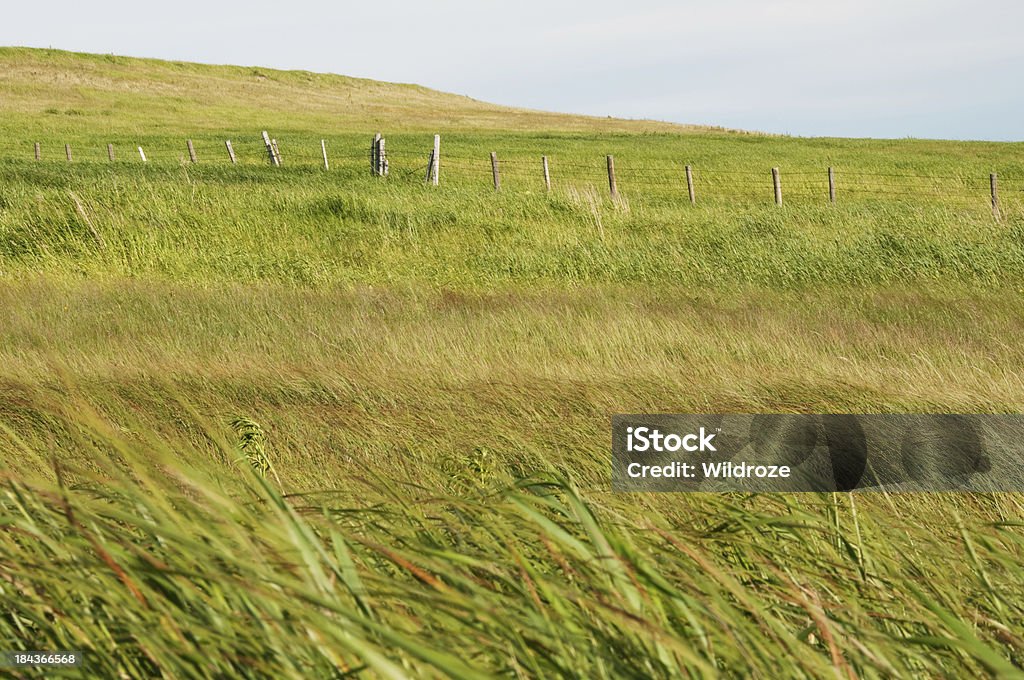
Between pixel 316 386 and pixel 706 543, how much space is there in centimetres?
430

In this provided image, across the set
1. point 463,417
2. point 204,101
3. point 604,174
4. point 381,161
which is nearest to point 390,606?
point 463,417

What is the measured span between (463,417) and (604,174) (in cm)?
2903

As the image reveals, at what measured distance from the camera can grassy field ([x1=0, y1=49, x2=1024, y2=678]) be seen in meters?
1.62

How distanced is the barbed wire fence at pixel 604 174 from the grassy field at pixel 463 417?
431 centimetres

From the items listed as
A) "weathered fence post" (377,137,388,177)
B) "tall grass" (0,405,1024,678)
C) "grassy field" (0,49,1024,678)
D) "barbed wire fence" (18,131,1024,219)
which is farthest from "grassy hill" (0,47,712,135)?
"tall grass" (0,405,1024,678)

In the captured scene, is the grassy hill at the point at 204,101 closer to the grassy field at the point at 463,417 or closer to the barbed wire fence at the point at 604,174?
the barbed wire fence at the point at 604,174

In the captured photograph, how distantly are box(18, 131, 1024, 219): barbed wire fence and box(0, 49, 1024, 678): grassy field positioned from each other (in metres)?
4.31

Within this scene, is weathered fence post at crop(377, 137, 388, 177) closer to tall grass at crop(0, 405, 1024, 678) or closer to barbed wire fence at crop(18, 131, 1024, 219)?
barbed wire fence at crop(18, 131, 1024, 219)

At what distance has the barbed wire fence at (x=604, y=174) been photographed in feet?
90.9

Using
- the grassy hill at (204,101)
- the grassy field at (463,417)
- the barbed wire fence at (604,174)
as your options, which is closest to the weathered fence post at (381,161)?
the barbed wire fence at (604,174)

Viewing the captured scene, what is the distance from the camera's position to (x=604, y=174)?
112ft

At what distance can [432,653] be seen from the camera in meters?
1.26

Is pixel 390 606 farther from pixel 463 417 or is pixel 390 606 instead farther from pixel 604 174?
pixel 604 174

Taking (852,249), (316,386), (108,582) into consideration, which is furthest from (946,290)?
(108,582)
